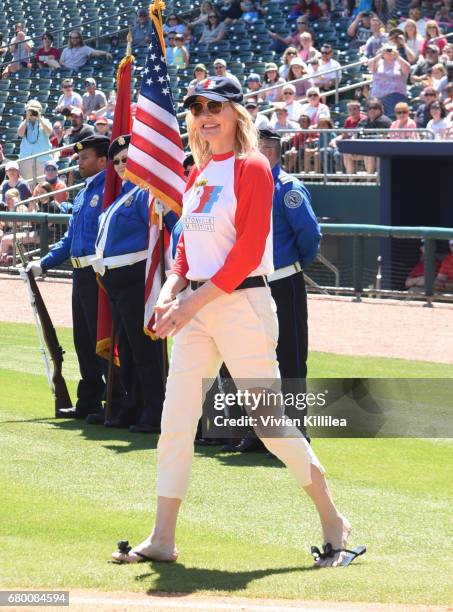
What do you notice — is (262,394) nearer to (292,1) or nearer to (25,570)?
(25,570)

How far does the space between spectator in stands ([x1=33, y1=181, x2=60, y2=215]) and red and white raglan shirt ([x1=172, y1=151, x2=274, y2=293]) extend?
14.1 m

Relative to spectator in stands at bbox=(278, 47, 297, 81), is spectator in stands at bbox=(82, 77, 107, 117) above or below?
below

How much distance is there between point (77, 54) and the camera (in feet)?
90.3

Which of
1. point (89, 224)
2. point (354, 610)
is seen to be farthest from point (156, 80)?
point (354, 610)

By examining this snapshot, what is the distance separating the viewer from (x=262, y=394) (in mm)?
4965

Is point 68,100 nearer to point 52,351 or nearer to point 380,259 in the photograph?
point 380,259

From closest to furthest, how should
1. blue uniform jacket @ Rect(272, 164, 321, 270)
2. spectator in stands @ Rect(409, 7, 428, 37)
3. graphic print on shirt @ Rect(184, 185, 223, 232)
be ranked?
graphic print on shirt @ Rect(184, 185, 223, 232)
blue uniform jacket @ Rect(272, 164, 321, 270)
spectator in stands @ Rect(409, 7, 428, 37)

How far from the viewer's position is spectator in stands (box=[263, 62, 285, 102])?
2069cm

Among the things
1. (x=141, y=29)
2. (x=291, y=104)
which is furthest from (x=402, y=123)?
(x=141, y=29)

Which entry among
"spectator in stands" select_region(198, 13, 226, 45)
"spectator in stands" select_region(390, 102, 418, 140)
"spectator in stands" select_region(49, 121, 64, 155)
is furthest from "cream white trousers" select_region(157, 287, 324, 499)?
"spectator in stands" select_region(198, 13, 226, 45)

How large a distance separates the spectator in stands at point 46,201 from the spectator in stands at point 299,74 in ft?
13.9

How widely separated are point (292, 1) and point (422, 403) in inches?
687

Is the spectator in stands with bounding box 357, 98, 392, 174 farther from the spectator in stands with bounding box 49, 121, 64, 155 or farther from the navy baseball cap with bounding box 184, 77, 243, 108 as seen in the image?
the navy baseball cap with bounding box 184, 77, 243, 108

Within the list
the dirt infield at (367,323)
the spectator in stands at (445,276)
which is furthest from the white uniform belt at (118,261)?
the spectator in stands at (445,276)
